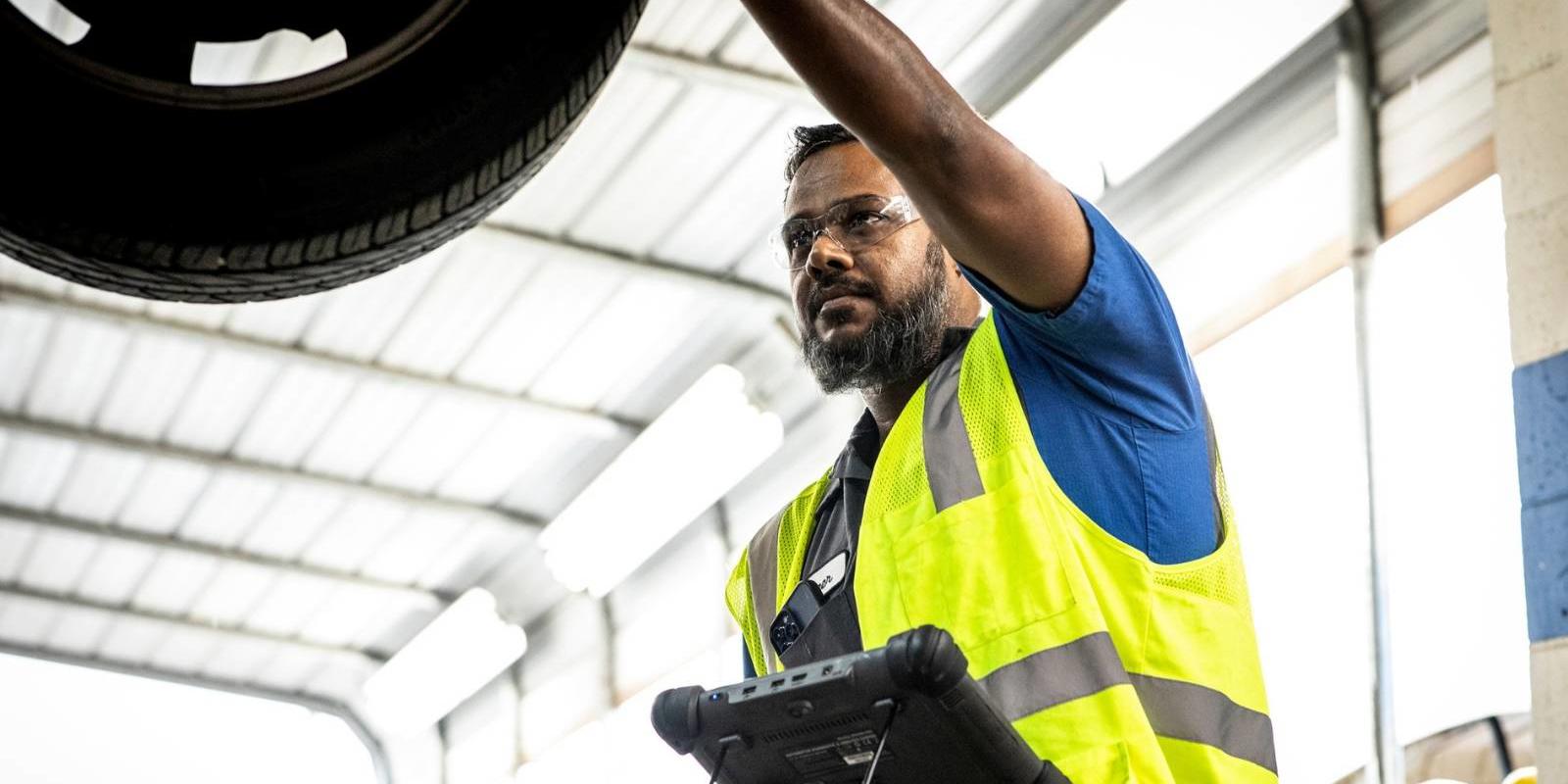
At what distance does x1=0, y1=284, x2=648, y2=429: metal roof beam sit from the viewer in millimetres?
8016

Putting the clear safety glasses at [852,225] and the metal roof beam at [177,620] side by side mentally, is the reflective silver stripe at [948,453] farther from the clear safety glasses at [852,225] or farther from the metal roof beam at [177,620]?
→ the metal roof beam at [177,620]

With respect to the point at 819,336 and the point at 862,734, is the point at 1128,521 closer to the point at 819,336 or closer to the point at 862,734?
the point at 862,734

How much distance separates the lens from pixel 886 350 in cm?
269

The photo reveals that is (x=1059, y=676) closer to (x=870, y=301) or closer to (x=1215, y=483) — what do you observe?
(x=1215, y=483)

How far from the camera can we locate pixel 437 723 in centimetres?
1178

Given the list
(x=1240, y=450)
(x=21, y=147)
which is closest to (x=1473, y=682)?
(x=1240, y=450)

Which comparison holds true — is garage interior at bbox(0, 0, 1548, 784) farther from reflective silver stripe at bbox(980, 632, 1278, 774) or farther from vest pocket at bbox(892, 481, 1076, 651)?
vest pocket at bbox(892, 481, 1076, 651)

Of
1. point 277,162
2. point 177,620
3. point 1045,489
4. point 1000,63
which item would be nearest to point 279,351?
point 177,620

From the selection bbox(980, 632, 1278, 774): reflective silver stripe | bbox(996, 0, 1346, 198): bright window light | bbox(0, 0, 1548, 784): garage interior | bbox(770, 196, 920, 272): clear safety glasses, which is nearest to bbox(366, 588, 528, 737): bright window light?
bbox(0, 0, 1548, 784): garage interior

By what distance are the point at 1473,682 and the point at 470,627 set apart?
7.23 meters

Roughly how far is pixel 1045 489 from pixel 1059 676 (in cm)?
25

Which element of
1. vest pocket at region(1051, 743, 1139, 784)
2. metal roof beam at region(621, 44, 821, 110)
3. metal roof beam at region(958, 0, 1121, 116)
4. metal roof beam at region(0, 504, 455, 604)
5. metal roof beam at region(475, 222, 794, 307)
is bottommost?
vest pocket at region(1051, 743, 1139, 784)

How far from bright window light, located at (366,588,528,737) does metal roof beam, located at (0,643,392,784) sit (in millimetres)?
284

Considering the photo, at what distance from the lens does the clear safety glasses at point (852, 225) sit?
282 centimetres
